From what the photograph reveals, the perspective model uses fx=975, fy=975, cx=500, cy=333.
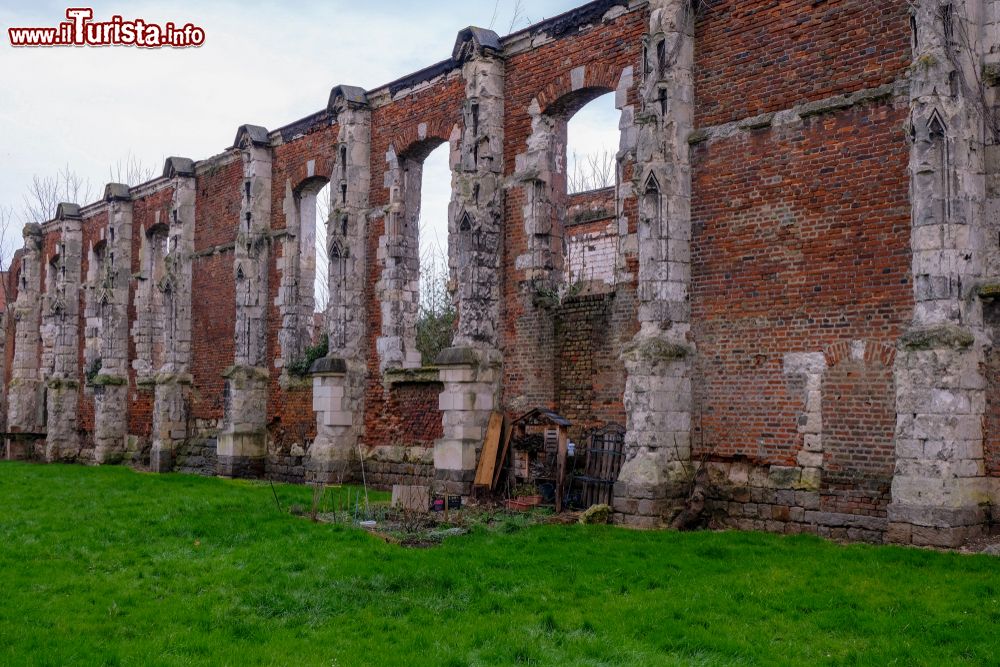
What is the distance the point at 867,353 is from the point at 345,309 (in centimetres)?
992

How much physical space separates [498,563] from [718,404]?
3.83 m

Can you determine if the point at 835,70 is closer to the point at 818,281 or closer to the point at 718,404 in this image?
the point at 818,281

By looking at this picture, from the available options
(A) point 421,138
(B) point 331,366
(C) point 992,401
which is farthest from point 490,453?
(C) point 992,401

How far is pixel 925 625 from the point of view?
282 inches

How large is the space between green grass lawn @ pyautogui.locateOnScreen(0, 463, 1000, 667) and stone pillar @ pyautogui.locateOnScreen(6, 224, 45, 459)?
20.0m

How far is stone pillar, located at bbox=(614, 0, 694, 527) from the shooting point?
12.0 m

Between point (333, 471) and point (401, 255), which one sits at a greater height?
point (401, 255)

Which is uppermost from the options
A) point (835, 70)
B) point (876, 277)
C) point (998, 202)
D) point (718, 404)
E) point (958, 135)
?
Result: point (835, 70)

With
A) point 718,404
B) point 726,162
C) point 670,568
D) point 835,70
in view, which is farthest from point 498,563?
point 835,70

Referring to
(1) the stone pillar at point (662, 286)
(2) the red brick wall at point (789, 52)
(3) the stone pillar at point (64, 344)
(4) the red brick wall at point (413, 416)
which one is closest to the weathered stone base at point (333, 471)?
(4) the red brick wall at point (413, 416)

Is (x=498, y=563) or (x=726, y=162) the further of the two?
(x=726, y=162)

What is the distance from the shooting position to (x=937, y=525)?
9.39 m

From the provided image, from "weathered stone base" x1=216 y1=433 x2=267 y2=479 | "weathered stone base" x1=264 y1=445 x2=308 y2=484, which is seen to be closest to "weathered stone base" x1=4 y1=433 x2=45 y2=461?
"weathered stone base" x1=216 y1=433 x2=267 y2=479

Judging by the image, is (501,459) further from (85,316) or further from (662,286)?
(85,316)
